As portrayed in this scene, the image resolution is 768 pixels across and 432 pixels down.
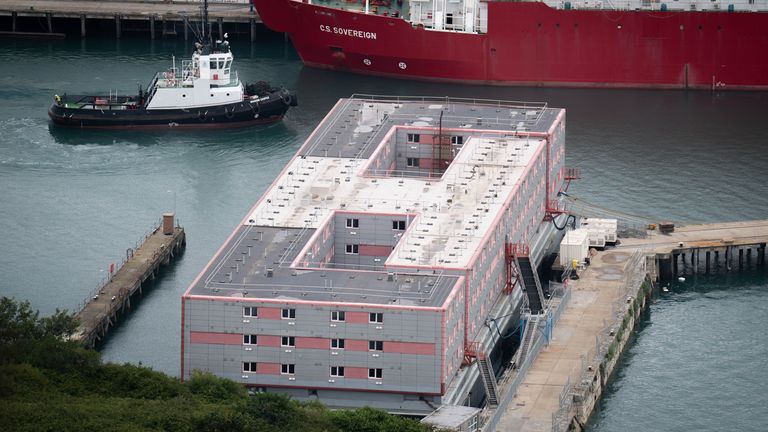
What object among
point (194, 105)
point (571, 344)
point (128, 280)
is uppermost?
point (194, 105)

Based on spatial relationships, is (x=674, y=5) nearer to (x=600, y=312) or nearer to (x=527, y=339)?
(x=600, y=312)

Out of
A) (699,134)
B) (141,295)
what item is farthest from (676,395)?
(699,134)

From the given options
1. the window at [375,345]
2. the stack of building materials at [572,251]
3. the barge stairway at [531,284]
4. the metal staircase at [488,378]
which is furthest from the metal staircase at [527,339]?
the stack of building materials at [572,251]

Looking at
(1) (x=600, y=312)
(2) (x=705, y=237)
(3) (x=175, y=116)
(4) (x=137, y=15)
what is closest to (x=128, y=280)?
(1) (x=600, y=312)

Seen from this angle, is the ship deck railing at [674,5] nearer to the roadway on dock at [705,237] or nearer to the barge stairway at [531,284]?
the roadway on dock at [705,237]

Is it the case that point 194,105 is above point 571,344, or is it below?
above
